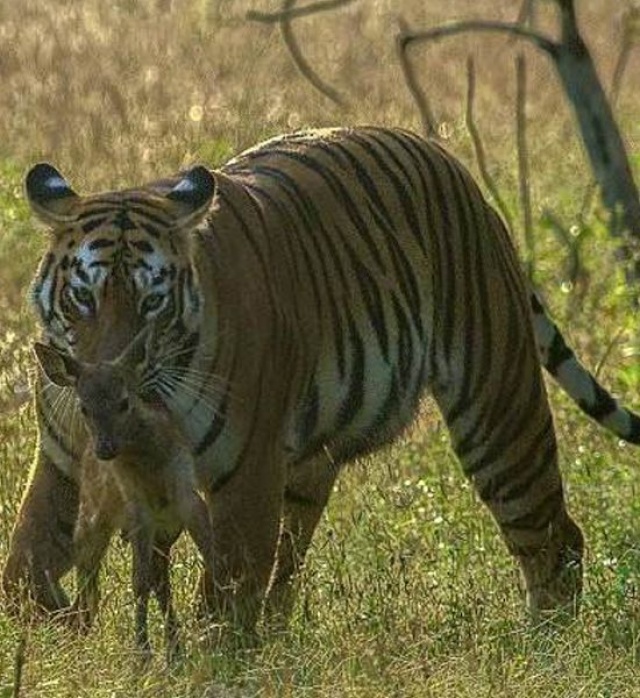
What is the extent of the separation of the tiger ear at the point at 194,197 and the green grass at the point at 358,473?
45cm

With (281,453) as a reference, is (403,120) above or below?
above

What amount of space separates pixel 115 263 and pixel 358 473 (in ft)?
8.19

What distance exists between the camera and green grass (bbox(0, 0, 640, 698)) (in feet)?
18.4

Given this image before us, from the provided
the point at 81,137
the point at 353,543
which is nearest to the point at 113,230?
the point at 353,543

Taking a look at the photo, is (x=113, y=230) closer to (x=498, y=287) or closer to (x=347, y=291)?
(x=347, y=291)

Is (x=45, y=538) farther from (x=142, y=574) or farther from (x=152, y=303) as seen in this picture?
(x=152, y=303)

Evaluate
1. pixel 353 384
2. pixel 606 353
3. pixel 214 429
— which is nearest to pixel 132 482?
pixel 214 429

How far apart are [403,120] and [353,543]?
694 centimetres

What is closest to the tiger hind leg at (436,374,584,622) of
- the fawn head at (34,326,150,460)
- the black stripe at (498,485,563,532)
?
the black stripe at (498,485,563,532)

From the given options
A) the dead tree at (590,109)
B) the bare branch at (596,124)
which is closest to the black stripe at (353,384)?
the dead tree at (590,109)

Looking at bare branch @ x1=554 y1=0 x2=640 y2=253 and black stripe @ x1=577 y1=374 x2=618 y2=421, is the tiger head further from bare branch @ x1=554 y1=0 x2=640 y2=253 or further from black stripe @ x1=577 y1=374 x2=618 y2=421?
bare branch @ x1=554 y1=0 x2=640 y2=253

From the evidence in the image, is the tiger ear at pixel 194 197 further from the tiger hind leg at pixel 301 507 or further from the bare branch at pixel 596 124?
the bare branch at pixel 596 124

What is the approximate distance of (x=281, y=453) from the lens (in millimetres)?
6188

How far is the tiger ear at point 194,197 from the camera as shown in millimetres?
5953
